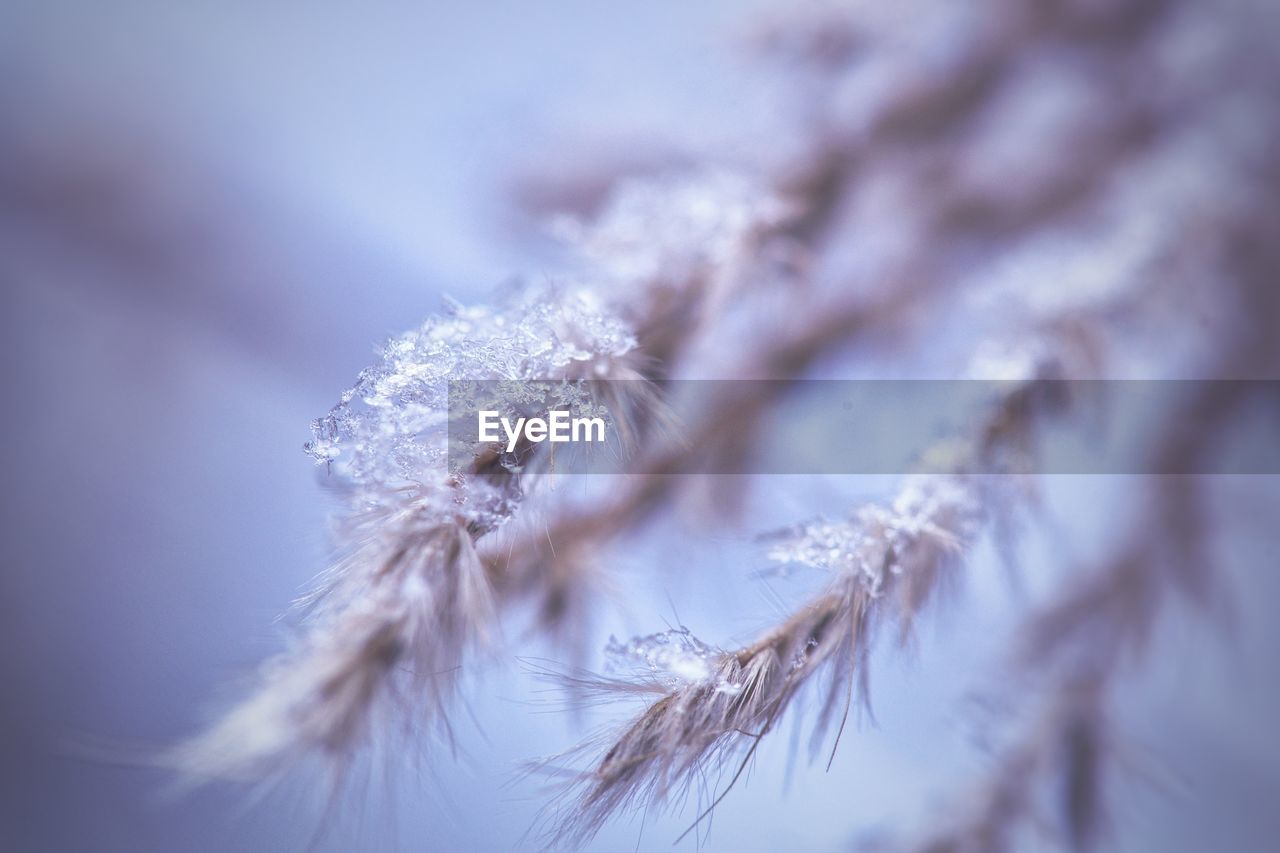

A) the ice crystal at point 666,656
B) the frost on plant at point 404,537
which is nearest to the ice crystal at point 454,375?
the frost on plant at point 404,537

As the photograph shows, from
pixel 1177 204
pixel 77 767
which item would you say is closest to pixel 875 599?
pixel 1177 204

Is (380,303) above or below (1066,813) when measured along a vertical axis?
above

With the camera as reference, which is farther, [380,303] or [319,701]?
[380,303]

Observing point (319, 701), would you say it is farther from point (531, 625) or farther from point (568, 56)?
point (568, 56)

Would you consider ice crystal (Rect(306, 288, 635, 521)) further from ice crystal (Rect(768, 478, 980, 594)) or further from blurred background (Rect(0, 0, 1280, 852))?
ice crystal (Rect(768, 478, 980, 594))

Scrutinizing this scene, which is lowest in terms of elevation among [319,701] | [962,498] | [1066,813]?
[1066,813]

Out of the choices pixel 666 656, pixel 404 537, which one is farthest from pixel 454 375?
pixel 666 656

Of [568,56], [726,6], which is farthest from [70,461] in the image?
[726,6]

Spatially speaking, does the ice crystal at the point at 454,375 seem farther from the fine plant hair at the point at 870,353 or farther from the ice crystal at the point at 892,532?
the ice crystal at the point at 892,532
